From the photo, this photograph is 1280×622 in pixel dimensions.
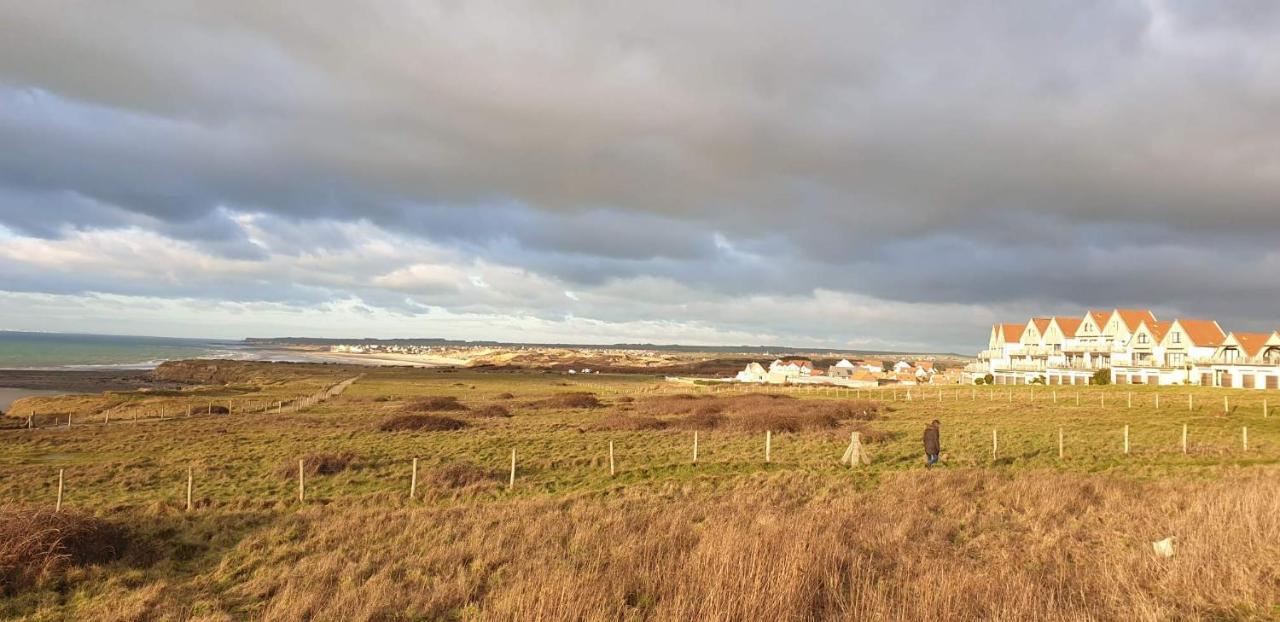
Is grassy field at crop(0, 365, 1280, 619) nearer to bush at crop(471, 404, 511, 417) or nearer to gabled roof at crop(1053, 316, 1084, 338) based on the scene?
bush at crop(471, 404, 511, 417)

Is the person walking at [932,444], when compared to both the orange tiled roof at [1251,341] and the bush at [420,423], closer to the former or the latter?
the bush at [420,423]

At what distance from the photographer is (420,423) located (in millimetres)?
39500

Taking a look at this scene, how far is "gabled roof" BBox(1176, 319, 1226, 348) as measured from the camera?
243ft

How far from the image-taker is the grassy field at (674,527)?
26.5 feet

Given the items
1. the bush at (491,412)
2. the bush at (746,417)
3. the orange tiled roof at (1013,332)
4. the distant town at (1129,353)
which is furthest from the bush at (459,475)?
the orange tiled roof at (1013,332)

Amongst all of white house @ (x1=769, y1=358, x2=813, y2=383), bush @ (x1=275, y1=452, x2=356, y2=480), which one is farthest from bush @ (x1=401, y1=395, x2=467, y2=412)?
white house @ (x1=769, y1=358, x2=813, y2=383)

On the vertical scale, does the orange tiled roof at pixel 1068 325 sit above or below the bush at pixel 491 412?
above

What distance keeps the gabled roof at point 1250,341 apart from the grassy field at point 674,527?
157ft

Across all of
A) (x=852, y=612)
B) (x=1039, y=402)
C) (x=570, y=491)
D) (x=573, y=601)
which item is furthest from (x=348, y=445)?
(x=1039, y=402)

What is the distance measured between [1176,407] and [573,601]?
173ft

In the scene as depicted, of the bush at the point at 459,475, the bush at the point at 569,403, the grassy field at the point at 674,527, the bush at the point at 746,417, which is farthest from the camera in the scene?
the bush at the point at 569,403

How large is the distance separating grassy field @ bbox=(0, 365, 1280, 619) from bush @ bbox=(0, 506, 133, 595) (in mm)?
114

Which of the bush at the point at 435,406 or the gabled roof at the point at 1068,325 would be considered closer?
the bush at the point at 435,406

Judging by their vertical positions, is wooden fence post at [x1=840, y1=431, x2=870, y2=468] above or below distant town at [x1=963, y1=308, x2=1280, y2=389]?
below
